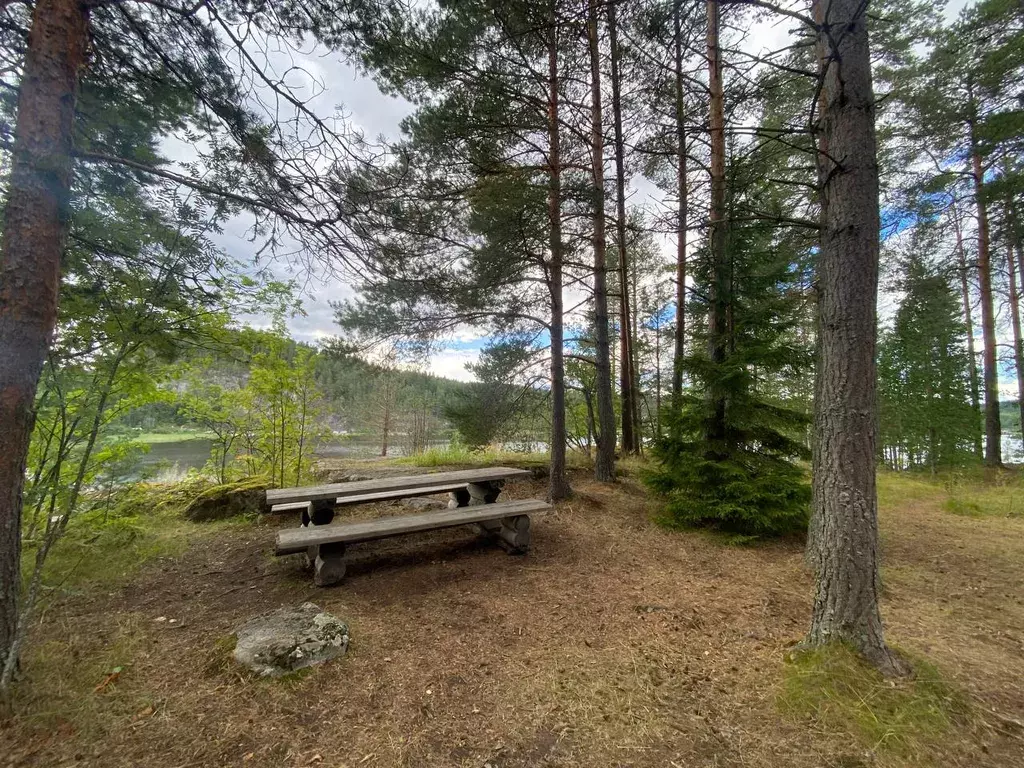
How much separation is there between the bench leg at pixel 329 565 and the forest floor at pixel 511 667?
0.09m

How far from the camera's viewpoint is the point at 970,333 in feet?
33.3

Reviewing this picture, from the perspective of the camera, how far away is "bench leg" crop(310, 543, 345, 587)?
2.94 m

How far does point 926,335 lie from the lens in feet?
31.6

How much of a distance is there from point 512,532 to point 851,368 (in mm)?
2846

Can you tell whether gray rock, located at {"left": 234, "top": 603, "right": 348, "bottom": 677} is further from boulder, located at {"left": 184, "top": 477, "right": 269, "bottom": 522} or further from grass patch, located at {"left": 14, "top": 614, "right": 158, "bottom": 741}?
boulder, located at {"left": 184, "top": 477, "right": 269, "bottom": 522}

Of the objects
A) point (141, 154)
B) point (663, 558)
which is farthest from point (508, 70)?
point (663, 558)

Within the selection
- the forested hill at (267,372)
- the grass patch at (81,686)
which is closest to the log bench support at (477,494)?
the forested hill at (267,372)

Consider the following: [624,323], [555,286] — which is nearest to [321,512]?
[555,286]

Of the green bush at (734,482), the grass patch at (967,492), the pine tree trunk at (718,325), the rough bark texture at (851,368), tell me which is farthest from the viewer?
the grass patch at (967,492)

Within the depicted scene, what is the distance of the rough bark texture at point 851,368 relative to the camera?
193 centimetres

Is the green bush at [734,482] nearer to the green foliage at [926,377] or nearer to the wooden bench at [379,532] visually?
the wooden bench at [379,532]

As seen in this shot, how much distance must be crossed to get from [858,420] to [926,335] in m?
11.6

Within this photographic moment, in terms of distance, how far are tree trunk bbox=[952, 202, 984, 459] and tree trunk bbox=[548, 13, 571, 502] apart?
7.69 m

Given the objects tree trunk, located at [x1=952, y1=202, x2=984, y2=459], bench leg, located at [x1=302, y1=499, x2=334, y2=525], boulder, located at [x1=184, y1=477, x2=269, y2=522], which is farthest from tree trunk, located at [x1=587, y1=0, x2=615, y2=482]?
tree trunk, located at [x1=952, y1=202, x2=984, y2=459]
